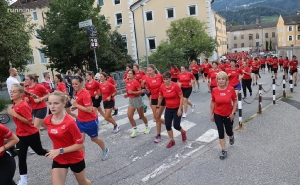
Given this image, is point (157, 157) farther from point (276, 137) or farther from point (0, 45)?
point (0, 45)

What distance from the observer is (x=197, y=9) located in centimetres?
3412

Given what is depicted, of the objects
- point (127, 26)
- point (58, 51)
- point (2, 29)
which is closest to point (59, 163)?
point (2, 29)

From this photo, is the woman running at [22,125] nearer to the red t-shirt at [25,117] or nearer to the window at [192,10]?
the red t-shirt at [25,117]

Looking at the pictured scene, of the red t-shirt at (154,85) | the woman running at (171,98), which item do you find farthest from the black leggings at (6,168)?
the red t-shirt at (154,85)

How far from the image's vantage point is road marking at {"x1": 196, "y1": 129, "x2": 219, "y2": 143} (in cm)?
690

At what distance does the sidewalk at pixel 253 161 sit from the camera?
4.75m

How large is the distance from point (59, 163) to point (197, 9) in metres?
33.6

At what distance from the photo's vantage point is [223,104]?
550cm

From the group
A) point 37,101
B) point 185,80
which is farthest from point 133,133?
point 185,80

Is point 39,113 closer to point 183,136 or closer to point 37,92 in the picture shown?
point 37,92

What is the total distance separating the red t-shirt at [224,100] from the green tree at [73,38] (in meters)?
20.7

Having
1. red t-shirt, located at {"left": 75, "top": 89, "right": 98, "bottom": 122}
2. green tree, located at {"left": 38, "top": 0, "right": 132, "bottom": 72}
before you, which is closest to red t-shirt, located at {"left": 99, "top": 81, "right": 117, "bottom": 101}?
red t-shirt, located at {"left": 75, "top": 89, "right": 98, "bottom": 122}

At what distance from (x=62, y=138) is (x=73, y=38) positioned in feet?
75.7

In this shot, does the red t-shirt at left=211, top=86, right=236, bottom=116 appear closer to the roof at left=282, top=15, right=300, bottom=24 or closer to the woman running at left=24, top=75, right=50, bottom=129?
the woman running at left=24, top=75, right=50, bottom=129
